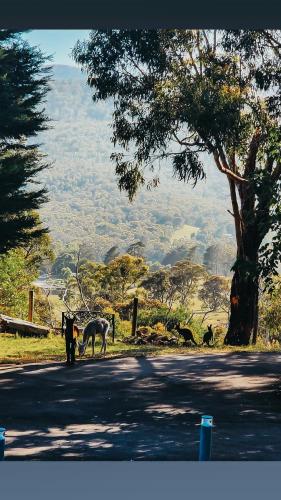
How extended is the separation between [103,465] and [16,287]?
4733 mm

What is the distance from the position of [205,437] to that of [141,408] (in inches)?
85.0

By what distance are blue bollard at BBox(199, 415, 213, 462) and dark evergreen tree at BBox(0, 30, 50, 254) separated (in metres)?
4.71

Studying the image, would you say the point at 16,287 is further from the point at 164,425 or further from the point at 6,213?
the point at 164,425

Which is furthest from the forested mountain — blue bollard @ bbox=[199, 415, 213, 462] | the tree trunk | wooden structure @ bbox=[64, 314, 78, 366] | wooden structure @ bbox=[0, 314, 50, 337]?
blue bollard @ bbox=[199, 415, 213, 462]

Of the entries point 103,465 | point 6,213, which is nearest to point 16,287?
point 6,213

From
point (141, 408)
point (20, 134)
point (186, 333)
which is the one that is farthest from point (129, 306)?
point (141, 408)

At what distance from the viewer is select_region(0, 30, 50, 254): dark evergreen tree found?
9891mm

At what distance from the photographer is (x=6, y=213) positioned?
10016 millimetres

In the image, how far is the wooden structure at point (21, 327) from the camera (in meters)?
10.4

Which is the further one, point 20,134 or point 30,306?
point 30,306

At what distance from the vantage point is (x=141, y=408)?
7816 millimetres

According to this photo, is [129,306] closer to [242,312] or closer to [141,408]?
[242,312]

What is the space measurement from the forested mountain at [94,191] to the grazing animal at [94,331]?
55.4 inches

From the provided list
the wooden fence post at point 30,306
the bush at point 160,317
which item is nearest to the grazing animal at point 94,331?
the wooden fence post at point 30,306
